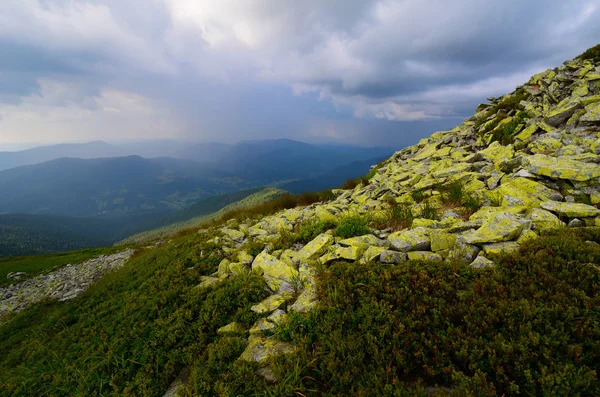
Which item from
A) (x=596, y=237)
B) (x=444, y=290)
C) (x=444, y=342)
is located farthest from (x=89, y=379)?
(x=596, y=237)

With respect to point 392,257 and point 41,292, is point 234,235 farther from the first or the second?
point 41,292

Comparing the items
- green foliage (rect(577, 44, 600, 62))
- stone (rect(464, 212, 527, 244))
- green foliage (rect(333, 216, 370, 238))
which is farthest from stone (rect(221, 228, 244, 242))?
green foliage (rect(577, 44, 600, 62))

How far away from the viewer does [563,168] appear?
792cm

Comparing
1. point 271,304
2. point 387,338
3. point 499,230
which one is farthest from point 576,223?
point 271,304

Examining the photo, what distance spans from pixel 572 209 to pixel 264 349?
28.8 ft

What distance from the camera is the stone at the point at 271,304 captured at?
6280mm

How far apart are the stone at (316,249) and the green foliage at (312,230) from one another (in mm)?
1066

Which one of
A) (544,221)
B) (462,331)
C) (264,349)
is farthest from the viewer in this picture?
(544,221)

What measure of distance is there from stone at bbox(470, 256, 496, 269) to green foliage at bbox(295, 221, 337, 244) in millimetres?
4898

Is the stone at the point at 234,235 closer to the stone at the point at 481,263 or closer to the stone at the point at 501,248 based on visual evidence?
the stone at the point at 481,263

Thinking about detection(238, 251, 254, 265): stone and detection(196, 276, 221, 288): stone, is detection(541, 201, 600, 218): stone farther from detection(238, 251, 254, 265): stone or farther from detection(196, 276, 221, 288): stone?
detection(196, 276, 221, 288): stone

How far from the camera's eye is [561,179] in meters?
8.03

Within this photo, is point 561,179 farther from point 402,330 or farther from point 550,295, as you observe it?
point 402,330

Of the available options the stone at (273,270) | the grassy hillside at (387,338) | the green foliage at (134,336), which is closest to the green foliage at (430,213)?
the grassy hillside at (387,338)
